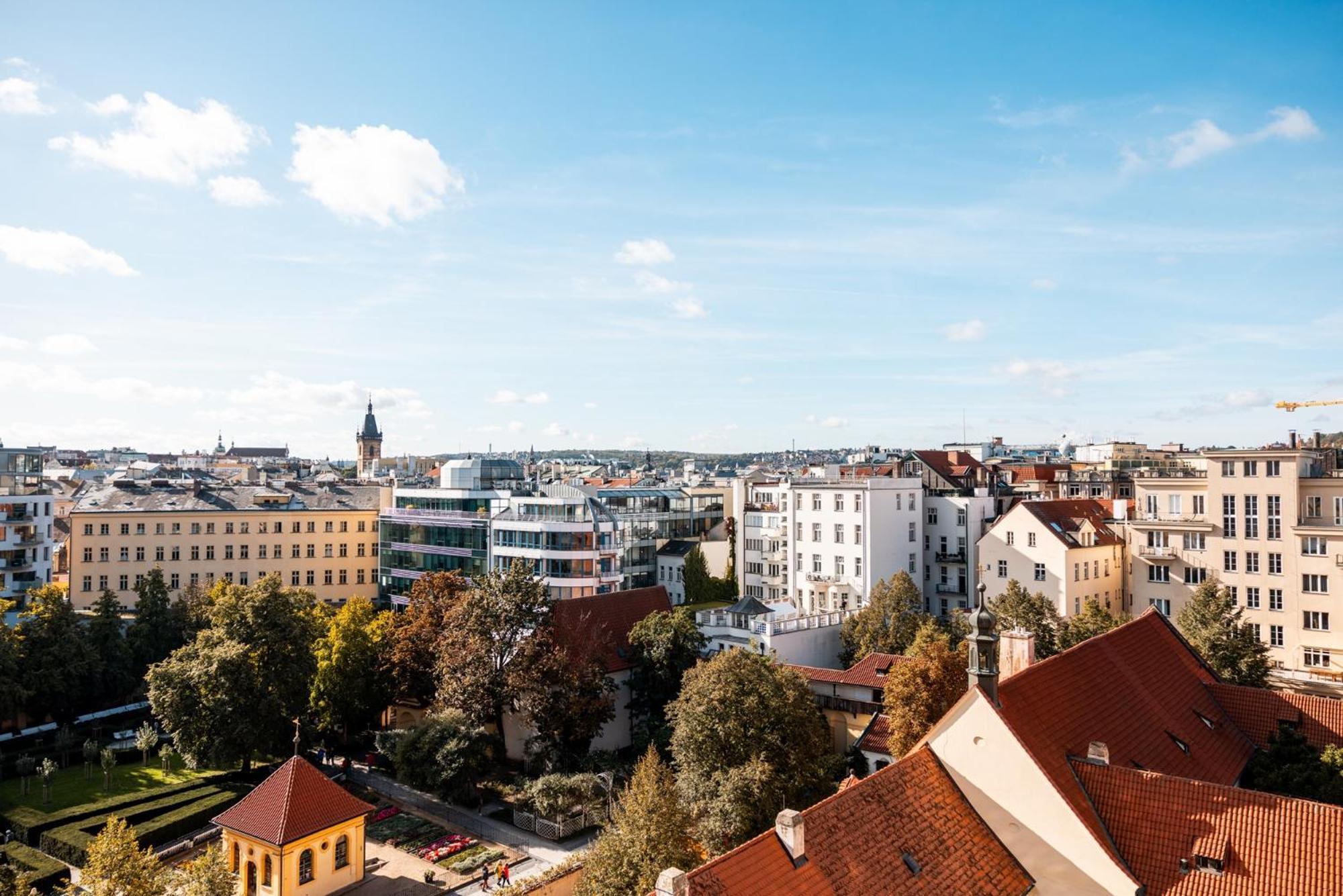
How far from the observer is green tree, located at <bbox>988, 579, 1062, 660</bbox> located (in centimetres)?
4725

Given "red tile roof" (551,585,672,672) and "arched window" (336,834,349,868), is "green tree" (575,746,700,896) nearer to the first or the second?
"arched window" (336,834,349,868)

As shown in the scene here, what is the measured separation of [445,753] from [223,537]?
52.5 metres

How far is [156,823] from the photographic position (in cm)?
3994

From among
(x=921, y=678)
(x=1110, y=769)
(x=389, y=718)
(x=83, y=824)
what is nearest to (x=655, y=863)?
(x=1110, y=769)

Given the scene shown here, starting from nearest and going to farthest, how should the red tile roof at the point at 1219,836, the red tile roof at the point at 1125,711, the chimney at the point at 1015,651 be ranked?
the red tile roof at the point at 1219,836, the red tile roof at the point at 1125,711, the chimney at the point at 1015,651

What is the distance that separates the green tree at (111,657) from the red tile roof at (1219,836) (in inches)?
2302

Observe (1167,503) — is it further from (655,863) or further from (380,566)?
(380,566)

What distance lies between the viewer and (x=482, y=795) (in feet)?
149

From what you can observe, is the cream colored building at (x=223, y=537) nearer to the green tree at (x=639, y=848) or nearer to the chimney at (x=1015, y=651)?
the green tree at (x=639, y=848)

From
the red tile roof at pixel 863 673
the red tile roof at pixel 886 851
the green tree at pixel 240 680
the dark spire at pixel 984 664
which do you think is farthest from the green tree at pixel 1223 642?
the green tree at pixel 240 680

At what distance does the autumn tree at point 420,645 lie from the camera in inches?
1923

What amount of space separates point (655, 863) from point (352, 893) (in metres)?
15.6

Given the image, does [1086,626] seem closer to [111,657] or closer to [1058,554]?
[1058,554]

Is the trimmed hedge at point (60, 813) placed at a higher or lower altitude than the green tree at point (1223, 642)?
lower
